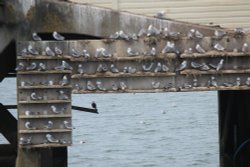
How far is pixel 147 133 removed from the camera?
1325 inches

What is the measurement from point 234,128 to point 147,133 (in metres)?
17.1

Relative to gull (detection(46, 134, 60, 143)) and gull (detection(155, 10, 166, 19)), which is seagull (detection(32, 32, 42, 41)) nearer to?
gull (detection(46, 134, 60, 143))

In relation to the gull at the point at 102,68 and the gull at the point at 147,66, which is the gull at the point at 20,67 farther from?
the gull at the point at 147,66

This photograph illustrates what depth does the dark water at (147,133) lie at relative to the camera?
26531 mm

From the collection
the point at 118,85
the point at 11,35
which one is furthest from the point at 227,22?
the point at 11,35

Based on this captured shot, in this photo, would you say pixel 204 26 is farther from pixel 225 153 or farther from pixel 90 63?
pixel 225 153

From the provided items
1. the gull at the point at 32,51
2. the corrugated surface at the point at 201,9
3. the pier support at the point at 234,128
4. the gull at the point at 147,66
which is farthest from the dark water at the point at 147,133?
the gull at the point at 32,51

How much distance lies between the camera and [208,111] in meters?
41.6

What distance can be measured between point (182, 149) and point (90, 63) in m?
17.8

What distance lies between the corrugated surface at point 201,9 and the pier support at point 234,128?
3909 millimetres

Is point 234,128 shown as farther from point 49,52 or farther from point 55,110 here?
point 49,52

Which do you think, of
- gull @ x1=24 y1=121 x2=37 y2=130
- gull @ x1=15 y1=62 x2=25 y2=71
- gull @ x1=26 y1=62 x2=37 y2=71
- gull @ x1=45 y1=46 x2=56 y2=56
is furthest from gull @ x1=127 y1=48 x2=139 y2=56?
gull @ x1=24 y1=121 x2=37 y2=130

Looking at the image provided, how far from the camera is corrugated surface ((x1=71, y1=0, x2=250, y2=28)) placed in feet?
38.0

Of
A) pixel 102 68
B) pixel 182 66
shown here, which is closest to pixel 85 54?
pixel 102 68
